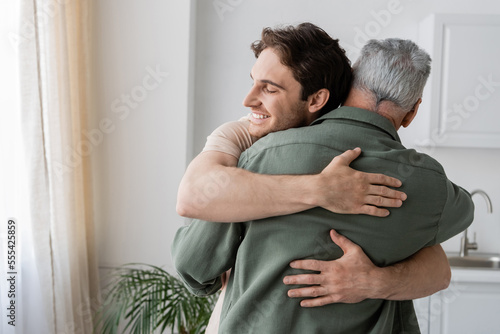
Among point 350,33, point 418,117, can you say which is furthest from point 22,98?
point 418,117

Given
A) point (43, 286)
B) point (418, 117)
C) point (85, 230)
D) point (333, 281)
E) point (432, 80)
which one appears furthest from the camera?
point (418, 117)

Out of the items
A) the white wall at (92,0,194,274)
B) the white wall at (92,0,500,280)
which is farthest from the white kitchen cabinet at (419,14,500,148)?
the white wall at (92,0,194,274)

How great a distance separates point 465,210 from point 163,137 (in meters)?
2.22

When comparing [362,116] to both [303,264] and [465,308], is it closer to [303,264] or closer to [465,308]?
[303,264]

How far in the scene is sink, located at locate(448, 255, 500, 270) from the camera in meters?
3.45

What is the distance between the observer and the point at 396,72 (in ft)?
3.90

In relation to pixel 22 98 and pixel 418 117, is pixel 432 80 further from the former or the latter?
pixel 22 98

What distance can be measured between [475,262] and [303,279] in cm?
272

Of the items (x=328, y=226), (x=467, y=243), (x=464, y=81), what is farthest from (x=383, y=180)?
(x=467, y=243)

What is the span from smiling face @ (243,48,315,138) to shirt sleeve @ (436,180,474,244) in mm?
371

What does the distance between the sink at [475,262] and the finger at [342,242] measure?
8.52 feet

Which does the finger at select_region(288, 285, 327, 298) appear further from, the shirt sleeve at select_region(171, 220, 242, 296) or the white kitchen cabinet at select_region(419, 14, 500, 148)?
the white kitchen cabinet at select_region(419, 14, 500, 148)

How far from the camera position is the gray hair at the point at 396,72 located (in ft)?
3.91

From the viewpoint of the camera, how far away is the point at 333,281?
1132 mm
